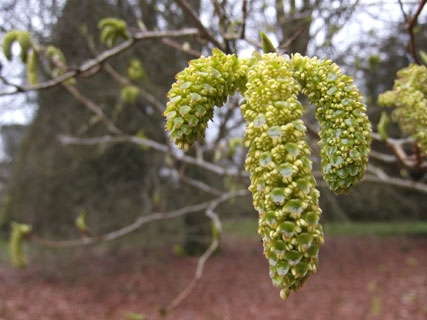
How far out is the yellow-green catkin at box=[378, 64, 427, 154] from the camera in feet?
3.05

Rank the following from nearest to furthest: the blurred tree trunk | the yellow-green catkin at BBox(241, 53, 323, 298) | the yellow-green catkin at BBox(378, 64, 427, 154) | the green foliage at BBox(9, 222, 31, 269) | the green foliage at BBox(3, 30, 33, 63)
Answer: the yellow-green catkin at BBox(241, 53, 323, 298) < the yellow-green catkin at BBox(378, 64, 427, 154) < the green foliage at BBox(3, 30, 33, 63) < the green foliage at BBox(9, 222, 31, 269) < the blurred tree trunk

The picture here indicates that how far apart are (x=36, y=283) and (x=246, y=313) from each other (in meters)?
4.18

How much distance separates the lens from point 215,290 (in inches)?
270

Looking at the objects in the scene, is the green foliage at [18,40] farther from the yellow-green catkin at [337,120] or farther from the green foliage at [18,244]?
the yellow-green catkin at [337,120]

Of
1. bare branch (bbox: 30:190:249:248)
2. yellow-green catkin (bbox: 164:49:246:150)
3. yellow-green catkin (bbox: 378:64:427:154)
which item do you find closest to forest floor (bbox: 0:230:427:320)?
bare branch (bbox: 30:190:249:248)

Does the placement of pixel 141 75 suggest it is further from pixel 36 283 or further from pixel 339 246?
pixel 339 246

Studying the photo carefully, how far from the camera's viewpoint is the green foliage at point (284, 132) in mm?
540

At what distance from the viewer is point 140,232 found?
686 cm

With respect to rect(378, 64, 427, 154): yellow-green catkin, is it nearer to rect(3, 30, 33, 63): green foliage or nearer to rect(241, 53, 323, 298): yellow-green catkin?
rect(241, 53, 323, 298): yellow-green catkin

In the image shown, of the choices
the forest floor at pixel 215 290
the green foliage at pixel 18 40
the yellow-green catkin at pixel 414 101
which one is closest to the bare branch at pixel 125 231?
the green foliage at pixel 18 40

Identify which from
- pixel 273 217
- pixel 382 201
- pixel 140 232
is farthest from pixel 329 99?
pixel 382 201

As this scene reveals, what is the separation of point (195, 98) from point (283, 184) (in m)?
0.20

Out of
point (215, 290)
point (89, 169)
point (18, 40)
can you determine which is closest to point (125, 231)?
point (18, 40)

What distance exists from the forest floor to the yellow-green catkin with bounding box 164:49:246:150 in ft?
17.4
